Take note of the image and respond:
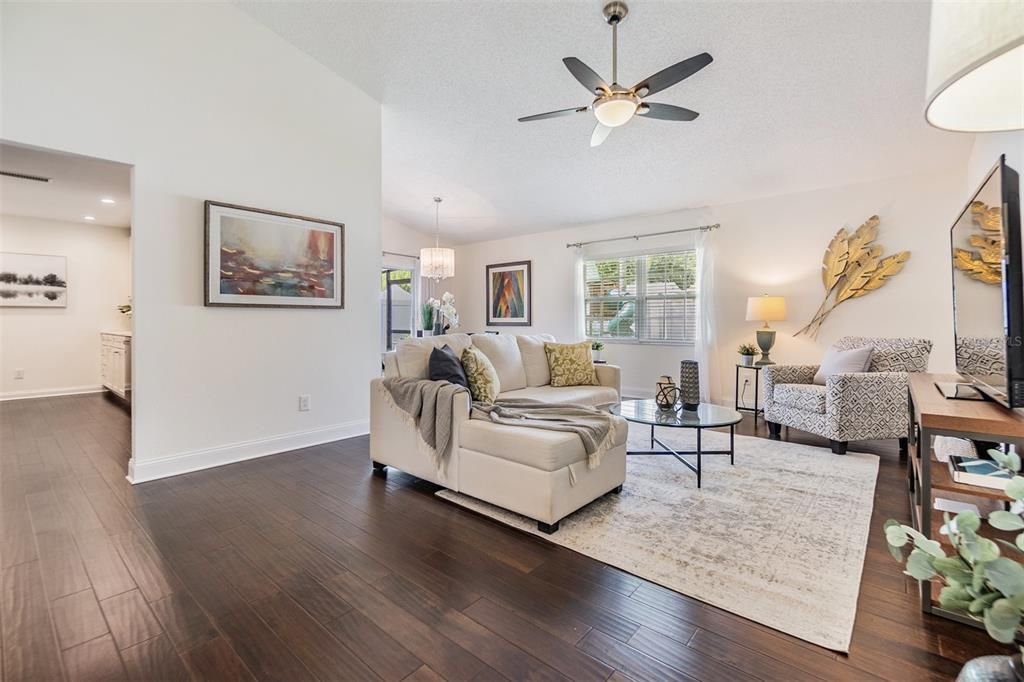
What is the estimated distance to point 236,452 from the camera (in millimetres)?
3379

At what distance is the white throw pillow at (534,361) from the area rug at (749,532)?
1.17m

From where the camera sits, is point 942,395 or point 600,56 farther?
point 600,56

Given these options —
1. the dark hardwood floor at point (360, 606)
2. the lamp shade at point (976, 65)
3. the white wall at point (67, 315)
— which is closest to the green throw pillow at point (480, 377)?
the dark hardwood floor at point (360, 606)

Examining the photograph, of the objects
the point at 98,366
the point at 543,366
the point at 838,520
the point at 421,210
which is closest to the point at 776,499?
the point at 838,520

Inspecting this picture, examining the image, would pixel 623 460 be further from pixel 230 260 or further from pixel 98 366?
pixel 98 366

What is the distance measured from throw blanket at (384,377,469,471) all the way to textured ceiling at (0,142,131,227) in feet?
8.05

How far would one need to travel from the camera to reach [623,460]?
8.73ft

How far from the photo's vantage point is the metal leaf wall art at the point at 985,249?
1.71 m

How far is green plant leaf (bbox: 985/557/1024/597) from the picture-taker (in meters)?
0.54

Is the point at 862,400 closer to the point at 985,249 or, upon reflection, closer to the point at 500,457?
the point at 985,249

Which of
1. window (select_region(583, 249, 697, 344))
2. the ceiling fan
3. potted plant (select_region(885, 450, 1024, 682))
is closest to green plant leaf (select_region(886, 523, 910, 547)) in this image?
potted plant (select_region(885, 450, 1024, 682))

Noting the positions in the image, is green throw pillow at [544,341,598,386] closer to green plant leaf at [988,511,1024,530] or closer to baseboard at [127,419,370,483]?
baseboard at [127,419,370,483]

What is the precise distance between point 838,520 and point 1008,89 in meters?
2.25

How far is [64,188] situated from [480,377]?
5.00m
